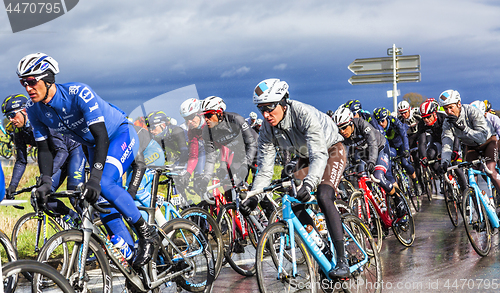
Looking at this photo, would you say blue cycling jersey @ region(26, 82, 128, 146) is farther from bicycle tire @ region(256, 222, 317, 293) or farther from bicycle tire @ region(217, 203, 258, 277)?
bicycle tire @ region(217, 203, 258, 277)

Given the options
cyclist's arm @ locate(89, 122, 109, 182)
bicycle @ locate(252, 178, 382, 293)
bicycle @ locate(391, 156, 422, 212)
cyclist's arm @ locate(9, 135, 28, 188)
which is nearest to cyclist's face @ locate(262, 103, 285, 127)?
bicycle @ locate(252, 178, 382, 293)

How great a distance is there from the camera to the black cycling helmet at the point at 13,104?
6.45m

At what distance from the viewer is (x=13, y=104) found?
6453 millimetres

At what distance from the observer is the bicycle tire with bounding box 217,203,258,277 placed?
19.4 feet

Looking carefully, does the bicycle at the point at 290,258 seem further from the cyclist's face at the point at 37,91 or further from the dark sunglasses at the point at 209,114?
the dark sunglasses at the point at 209,114

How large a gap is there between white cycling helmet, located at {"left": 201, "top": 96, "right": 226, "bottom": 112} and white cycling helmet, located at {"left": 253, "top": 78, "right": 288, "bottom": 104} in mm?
2324

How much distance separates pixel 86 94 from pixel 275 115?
177cm

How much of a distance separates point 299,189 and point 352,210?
8.17 feet

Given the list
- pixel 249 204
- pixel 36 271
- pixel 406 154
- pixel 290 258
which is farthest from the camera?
pixel 406 154

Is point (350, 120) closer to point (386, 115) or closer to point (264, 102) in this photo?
point (264, 102)

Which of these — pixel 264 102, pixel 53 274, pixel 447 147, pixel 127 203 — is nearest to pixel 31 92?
pixel 127 203

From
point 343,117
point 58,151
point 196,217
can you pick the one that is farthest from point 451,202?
point 58,151

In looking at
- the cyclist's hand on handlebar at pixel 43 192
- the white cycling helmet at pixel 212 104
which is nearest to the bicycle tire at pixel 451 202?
the white cycling helmet at pixel 212 104

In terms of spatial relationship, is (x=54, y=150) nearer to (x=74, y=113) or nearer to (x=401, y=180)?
(x=74, y=113)
